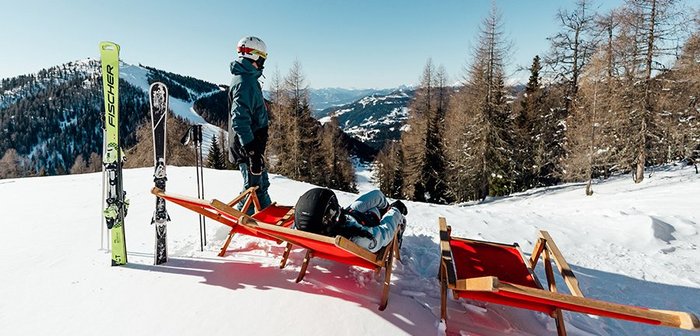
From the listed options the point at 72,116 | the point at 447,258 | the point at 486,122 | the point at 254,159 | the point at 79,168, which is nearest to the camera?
the point at 447,258

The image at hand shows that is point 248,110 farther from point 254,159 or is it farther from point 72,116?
point 72,116

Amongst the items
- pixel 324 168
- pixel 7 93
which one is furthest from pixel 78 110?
pixel 324 168

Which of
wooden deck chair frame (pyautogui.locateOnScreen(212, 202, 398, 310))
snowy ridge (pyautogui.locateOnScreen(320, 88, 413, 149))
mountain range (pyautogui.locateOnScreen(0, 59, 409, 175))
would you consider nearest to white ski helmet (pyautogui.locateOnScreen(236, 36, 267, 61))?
wooden deck chair frame (pyautogui.locateOnScreen(212, 202, 398, 310))

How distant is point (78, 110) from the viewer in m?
120

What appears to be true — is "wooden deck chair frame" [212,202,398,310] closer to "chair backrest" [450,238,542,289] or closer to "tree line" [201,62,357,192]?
"chair backrest" [450,238,542,289]

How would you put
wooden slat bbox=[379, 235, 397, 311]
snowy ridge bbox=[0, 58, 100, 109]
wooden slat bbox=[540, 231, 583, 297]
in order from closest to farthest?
wooden slat bbox=[540, 231, 583, 297], wooden slat bbox=[379, 235, 397, 311], snowy ridge bbox=[0, 58, 100, 109]

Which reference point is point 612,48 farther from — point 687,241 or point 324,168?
point 324,168

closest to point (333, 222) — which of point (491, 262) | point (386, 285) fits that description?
point (386, 285)

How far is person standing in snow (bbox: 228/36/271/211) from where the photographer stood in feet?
14.3

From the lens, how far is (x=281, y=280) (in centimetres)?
338

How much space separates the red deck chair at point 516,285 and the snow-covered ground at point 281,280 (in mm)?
321

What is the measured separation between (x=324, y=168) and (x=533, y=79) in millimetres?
18754

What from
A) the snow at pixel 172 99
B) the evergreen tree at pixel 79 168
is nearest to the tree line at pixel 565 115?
the evergreen tree at pixel 79 168

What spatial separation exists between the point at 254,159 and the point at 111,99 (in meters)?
1.73
